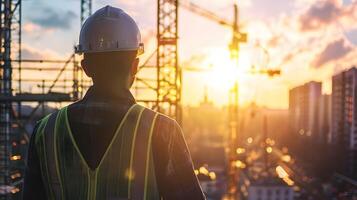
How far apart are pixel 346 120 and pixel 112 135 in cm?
3789

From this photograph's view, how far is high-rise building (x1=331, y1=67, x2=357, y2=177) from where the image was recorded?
34.6 metres

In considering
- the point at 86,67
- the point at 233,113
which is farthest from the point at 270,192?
the point at 86,67

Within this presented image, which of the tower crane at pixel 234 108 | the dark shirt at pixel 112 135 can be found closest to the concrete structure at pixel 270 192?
the tower crane at pixel 234 108

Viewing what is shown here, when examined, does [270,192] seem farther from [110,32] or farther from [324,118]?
[110,32]

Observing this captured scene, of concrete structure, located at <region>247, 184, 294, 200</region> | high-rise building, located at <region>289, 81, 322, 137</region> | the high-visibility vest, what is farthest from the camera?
high-rise building, located at <region>289, 81, 322, 137</region>

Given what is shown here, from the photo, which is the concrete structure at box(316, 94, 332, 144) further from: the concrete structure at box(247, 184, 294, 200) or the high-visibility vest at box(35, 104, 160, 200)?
the high-visibility vest at box(35, 104, 160, 200)

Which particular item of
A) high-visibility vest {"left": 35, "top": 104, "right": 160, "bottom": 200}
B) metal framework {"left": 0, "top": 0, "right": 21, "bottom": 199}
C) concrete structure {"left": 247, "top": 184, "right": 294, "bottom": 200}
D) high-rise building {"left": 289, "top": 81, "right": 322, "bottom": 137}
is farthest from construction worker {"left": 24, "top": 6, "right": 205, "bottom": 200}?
high-rise building {"left": 289, "top": 81, "right": 322, "bottom": 137}

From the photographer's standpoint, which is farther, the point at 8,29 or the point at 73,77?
the point at 73,77

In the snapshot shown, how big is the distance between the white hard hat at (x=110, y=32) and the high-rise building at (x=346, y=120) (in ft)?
114

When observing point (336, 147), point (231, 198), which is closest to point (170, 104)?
point (231, 198)

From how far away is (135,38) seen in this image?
4.74 feet

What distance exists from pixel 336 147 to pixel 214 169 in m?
12.5

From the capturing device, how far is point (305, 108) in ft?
165

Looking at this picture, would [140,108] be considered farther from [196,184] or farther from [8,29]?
[8,29]
